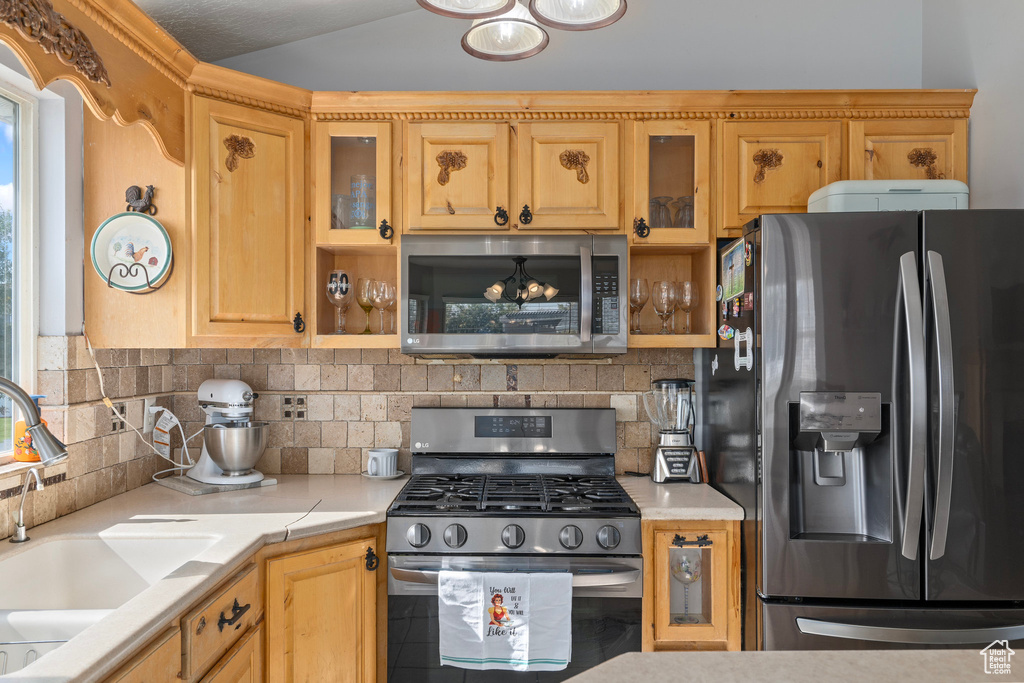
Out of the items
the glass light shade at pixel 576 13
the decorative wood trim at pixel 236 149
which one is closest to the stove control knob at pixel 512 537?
the glass light shade at pixel 576 13

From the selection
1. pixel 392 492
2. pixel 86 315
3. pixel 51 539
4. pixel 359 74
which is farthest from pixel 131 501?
pixel 359 74

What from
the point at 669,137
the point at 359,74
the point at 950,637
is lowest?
the point at 950,637

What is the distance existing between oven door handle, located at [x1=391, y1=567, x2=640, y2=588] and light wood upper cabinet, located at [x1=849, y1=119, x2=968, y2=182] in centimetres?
164

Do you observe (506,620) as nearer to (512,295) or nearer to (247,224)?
(512,295)

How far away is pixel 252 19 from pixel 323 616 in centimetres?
217

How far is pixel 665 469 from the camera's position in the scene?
2371 mm

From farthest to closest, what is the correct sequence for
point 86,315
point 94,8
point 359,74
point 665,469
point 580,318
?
point 359,74 → point 665,469 → point 580,318 → point 86,315 → point 94,8

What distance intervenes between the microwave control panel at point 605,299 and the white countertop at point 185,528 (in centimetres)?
97

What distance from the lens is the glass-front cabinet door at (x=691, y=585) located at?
6.53 ft

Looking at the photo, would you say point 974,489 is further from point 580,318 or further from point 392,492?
point 392,492

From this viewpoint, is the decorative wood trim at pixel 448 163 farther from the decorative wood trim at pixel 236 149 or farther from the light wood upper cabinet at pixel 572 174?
the decorative wood trim at pixel 236 149

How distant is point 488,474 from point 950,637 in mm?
1578

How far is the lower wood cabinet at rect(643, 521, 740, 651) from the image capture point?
6.53ft

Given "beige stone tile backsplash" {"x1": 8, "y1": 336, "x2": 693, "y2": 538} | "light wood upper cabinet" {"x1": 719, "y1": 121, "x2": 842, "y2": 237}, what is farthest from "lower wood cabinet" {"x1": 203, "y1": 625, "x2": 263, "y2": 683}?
"light wood upper cabinet" {"x1": 719, "y1": 121, "x2": 842, "y2": 237}
